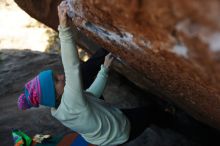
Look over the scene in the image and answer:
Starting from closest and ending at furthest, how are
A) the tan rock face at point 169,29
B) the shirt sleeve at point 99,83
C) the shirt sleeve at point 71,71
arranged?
the tan rock face at point 169,29 → the shirt sleeve at point 71,71 → the shirt sleeve at point 99,83

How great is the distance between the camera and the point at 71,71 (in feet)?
8.07

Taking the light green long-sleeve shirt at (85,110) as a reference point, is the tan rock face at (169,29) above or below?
above

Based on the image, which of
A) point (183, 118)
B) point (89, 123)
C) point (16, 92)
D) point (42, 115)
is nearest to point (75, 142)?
point (89, 123)

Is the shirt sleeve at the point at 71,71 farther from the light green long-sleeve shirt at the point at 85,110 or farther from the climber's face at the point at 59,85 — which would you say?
the climber's face at the point at 59,85

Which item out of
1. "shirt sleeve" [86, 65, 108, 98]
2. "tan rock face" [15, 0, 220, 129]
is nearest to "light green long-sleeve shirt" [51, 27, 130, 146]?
"shirt sleeve" [86, 65, 108, 98]

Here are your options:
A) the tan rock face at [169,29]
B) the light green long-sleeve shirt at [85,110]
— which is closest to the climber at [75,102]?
the light green long-sleeve shirt at [85,110]

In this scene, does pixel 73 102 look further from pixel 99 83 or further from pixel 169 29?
pixel 169 29

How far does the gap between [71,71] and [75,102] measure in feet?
0.84

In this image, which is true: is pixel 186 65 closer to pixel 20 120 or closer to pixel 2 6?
pixel 20 120

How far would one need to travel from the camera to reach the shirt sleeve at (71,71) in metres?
2.38

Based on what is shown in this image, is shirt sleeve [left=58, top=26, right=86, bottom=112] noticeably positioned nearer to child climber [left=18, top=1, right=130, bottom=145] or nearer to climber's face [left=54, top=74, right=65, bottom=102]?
child climber [left=18, top=1, right=130, bottom=145]

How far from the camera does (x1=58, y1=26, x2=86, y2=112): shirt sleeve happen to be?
2.38 m

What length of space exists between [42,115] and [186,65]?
3.17 metres

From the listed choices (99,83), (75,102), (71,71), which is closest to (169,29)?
(71,71)
